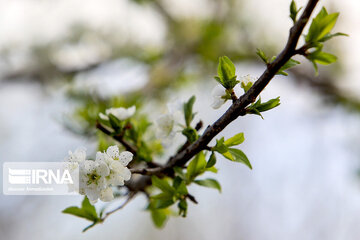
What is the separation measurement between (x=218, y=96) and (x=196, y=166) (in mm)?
119

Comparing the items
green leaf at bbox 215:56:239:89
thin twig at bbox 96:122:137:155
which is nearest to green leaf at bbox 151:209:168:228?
thin twig at bbox 96:122:137:155

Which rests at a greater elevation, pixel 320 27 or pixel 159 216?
pixel 320 27

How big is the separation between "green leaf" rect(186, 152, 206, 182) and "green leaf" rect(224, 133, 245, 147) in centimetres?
4

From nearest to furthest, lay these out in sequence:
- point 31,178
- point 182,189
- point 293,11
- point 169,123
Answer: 1. point 293,11
2. point 182,189
3. point 169,123
4. point 31,178

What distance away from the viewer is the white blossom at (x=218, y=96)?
20.2 inches

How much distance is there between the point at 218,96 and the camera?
1.70ft

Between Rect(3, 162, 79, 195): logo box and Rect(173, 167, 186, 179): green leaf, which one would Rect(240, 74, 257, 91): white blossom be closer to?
Rect(173, 167, 186, 179): green leaf

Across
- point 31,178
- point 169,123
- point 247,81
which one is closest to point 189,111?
point 169,123

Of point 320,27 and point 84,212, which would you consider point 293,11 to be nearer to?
point 320,27

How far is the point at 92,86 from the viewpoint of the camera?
1353 millimetres

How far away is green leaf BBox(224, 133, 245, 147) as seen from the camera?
53cm

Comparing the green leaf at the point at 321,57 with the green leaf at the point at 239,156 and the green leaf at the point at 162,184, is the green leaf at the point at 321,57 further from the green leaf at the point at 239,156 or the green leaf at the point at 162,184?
the green leaf at the point at 162,184

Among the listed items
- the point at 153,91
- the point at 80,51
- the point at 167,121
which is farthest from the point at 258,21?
the point at 167,121

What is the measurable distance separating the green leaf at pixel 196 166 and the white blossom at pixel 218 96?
0.27ft
